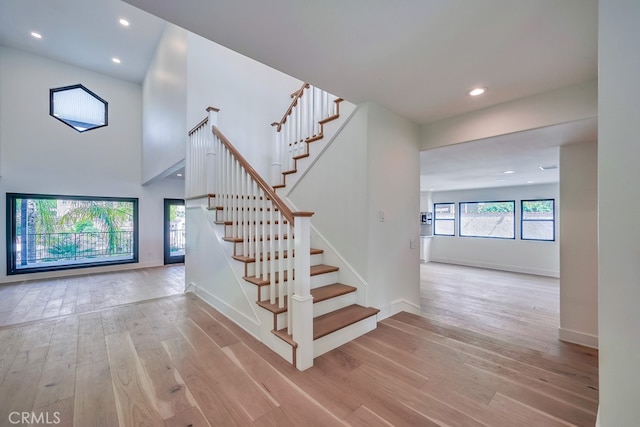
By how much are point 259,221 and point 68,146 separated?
20.5 ft

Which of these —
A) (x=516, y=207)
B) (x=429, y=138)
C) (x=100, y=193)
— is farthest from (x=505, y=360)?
(x=100, y=193)

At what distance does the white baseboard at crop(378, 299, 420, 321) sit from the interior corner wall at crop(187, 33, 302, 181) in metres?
2.92

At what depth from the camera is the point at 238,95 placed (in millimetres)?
4367

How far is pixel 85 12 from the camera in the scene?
4.28 metres

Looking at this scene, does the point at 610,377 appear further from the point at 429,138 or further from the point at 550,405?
the point at 429,138

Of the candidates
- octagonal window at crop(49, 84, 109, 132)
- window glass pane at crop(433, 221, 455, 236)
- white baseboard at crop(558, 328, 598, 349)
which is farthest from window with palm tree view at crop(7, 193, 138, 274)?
window glass pane at crop(433, 221, 455, 236)

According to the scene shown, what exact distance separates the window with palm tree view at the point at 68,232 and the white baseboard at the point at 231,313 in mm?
4367

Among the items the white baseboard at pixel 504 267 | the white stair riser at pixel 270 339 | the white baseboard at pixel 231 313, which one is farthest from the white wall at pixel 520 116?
the white baseboard at pixel 504 267

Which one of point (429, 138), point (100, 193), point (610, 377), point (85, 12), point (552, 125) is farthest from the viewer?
point (100, 193)

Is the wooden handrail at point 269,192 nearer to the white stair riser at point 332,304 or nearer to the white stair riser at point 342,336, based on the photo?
the white stair riser at point 332,304

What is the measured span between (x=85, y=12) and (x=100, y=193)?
3707 millimetres

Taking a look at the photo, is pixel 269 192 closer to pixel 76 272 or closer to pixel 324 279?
pixel 324 279

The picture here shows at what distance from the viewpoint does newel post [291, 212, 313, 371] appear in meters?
1.94

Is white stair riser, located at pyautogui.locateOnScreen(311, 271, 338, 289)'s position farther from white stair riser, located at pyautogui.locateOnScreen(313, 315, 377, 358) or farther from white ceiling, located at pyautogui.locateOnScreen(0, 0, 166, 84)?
white ceiling, located at pyautogui.locateOnScreen(0, 0, 166, 84)
